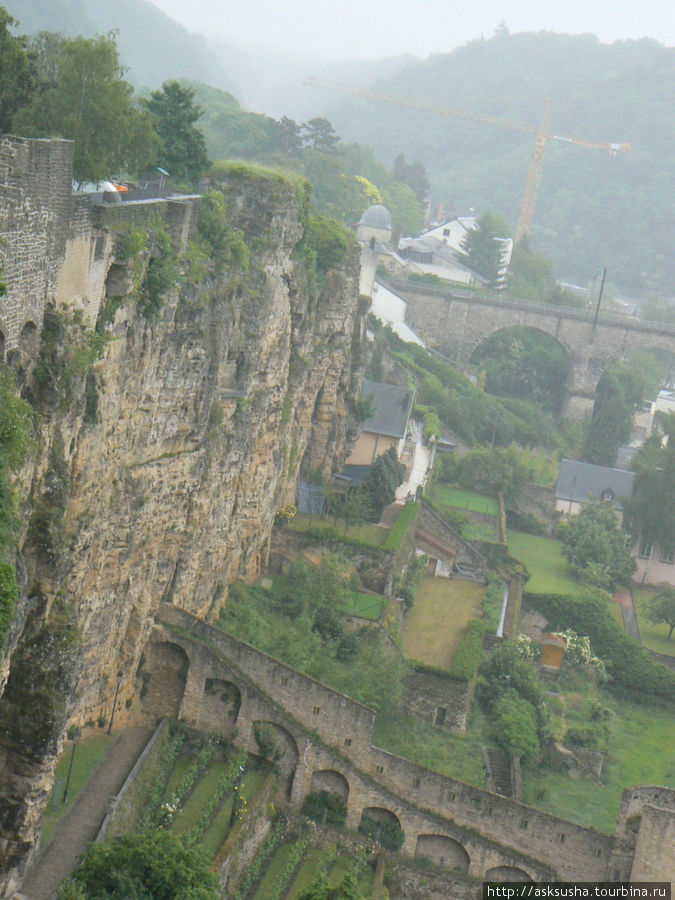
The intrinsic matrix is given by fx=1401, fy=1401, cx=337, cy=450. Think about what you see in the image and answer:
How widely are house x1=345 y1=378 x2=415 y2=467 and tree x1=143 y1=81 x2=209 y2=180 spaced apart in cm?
2146

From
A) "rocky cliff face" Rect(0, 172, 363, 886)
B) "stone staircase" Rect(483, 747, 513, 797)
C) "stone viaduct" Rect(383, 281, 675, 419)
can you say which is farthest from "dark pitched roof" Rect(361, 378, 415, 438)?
"stone viaduct" Rect(383, 281, 675, 419)

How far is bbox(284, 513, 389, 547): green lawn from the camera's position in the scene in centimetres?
5488

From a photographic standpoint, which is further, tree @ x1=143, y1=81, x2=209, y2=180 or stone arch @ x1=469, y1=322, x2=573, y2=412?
stone arch @ x1=469, y1=322, x2=573, y2=412

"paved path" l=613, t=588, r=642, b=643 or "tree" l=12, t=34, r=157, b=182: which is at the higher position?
"tree" l=12, t=34, r=157, b=182

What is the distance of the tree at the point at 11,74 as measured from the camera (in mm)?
33562

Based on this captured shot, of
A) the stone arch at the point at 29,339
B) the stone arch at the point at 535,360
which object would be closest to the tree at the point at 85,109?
the stone arch at the point at 29,339

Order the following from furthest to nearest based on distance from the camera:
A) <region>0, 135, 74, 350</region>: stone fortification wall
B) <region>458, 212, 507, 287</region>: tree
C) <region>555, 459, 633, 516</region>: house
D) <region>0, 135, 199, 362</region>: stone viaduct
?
1. <region>458, 212, 507, 287</region>: tree
2. <region>555, 459, 633, 516</region>: house
3. <region>0, 135, 199, 362</region>: stone viaduct
4. <region>0, 135, 74, 350</region>: stone fortification wall

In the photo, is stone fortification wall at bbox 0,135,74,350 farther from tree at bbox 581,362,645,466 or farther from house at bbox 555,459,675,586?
tree at bbox 581,362,645,466

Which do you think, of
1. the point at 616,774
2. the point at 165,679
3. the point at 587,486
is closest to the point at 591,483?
the point at 587,486

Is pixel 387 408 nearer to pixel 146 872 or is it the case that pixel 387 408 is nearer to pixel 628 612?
pixel 628 612

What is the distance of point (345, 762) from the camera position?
132ft

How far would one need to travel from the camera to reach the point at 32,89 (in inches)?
1387

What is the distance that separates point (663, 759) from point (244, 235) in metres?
23.7

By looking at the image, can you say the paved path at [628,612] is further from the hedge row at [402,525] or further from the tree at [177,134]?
the tree at [177,134]
